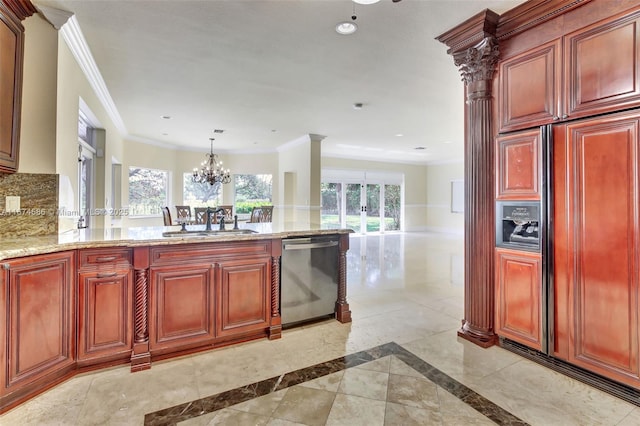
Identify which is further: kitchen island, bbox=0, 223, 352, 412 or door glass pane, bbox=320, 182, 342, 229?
door glass pane, bbox=320, 182, 342, 229

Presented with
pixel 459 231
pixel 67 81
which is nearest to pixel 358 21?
pixel 67 81

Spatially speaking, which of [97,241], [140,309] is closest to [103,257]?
[97,241]

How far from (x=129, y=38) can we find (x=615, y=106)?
3933mm

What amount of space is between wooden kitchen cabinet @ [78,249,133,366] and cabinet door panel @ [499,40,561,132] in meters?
3.09

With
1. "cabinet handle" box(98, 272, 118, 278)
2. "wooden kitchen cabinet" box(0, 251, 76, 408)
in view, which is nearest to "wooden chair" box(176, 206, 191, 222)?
"cabinet handle" box(98, 272, 118, 278)

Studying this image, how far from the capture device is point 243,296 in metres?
2.67

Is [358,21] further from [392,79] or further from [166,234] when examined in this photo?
[166,234]

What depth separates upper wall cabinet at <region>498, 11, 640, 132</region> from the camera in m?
1.97

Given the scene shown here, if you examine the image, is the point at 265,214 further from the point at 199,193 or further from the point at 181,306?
the point at 181,306

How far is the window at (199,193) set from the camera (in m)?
8.97

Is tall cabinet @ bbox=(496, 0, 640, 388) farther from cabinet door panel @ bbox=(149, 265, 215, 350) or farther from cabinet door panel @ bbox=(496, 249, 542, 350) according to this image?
cabinet door panel @ bbox=(149, 265, 215, 350)

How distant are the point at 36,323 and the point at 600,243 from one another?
3593 millimetres

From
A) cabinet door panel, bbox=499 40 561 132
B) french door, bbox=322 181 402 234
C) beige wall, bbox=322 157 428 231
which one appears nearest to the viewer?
cabinet door panel, bbox=499 40 561 132

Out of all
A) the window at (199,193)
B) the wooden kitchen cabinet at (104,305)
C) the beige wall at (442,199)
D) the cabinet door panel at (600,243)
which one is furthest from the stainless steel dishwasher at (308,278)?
the beige wall at (442,199)
